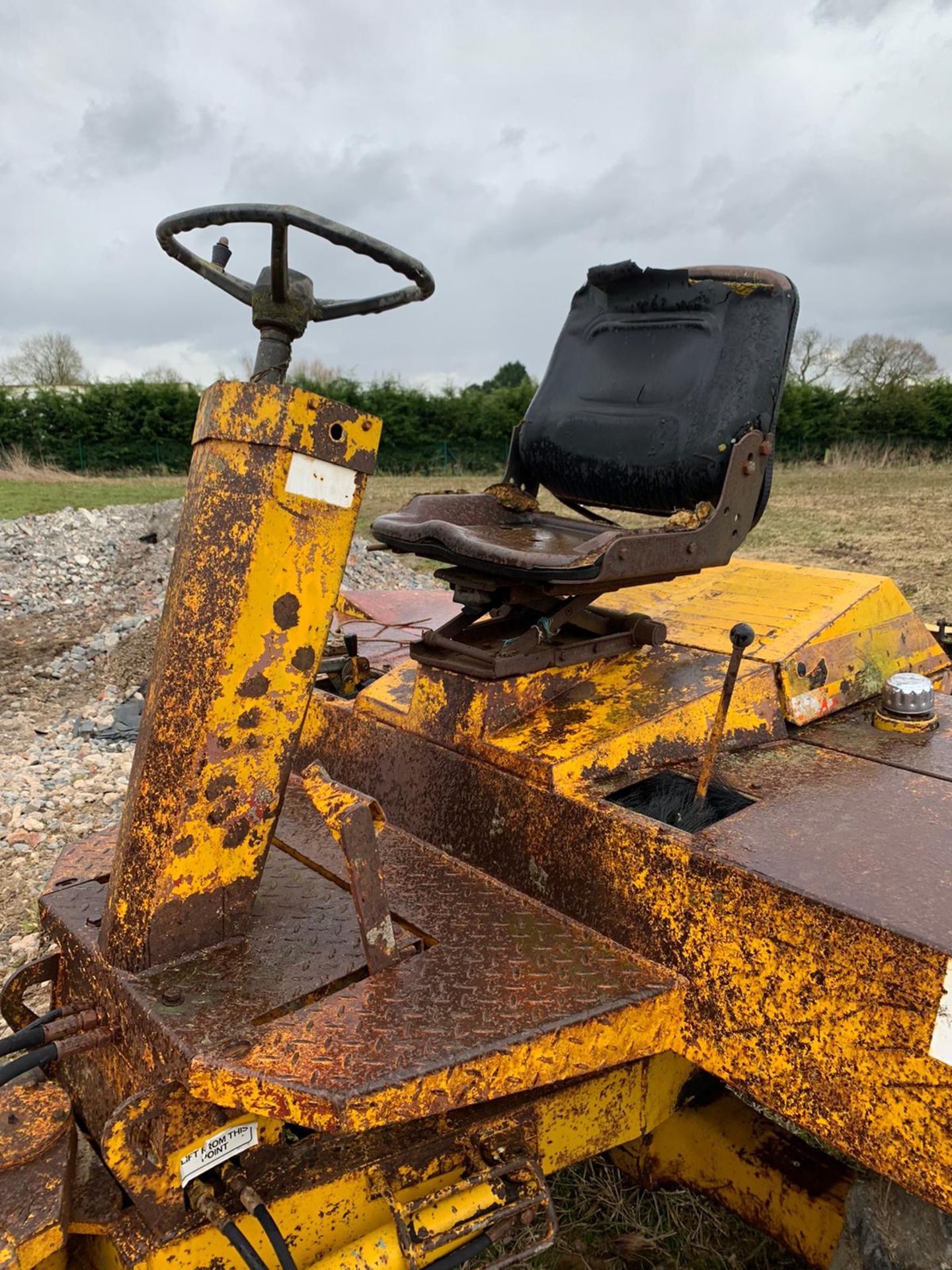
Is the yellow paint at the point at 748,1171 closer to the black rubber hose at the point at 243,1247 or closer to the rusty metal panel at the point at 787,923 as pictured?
the rusty metal panel at the point at 787,923

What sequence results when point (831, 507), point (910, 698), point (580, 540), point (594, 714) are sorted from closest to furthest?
1. point (594, 714)
2. point (910, 698)
3. point (580, 540)
4. point (831, 507)

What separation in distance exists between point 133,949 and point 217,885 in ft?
0.54

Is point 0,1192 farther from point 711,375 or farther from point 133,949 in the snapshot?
point 711,375

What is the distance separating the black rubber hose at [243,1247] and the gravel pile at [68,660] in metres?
2.08

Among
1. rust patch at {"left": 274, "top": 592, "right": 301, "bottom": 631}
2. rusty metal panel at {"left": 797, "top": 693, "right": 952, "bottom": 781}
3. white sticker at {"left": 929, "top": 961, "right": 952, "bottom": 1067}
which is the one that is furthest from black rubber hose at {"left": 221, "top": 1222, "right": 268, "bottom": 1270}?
rusty metal panel at {"left": 797, "top": 693, "right": 952, "bottom": 781}

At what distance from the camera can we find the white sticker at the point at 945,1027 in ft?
4.51

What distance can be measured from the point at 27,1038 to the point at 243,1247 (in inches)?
18.9

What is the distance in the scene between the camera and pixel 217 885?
1638 mm

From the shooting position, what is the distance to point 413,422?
80.4 feet

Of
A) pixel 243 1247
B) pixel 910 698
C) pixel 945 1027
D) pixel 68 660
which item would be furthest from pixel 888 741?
pixel 68 660

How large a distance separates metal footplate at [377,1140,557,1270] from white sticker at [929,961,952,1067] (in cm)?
67

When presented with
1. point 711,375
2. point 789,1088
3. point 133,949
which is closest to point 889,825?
point 789,1088

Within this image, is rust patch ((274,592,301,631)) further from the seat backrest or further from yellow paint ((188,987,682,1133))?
the seat backrest

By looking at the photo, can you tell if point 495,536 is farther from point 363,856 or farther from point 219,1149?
point 219,1149
